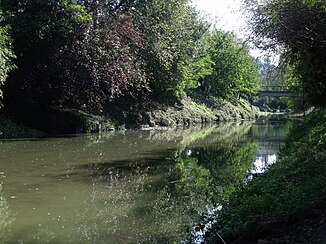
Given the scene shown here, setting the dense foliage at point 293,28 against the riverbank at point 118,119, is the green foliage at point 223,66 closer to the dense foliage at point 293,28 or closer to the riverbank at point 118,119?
the riverbank at point 118,119

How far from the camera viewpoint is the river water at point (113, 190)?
7.27m

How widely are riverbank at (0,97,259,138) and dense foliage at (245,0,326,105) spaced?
14577mm

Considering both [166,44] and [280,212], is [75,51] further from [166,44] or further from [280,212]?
[280,212]

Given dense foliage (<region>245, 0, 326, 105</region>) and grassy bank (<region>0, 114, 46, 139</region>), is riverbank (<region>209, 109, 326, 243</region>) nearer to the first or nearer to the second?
dense foliage (<region>245, 0, 326, 105</region>)

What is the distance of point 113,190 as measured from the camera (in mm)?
10500

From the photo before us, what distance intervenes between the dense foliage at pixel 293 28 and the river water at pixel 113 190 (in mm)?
4410

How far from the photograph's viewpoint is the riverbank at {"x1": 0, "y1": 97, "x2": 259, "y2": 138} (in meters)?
24.2

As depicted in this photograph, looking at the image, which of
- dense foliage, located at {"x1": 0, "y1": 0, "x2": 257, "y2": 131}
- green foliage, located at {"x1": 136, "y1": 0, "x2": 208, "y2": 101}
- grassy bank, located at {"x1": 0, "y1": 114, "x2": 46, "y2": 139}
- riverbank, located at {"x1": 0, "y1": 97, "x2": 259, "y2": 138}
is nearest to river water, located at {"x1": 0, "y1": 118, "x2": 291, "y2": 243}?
grassy bank, located at {"x1": 0, "y1": 114, "x2": 46, "y2": 139}

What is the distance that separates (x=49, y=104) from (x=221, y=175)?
685 inches

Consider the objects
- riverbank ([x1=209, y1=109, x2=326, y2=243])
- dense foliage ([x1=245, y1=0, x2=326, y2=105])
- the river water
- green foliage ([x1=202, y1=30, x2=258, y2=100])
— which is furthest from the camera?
green foliage ([x1=202, y1=30, x2=258, y2=100])

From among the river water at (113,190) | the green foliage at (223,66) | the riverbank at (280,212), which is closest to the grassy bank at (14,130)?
the river water at (113,190)

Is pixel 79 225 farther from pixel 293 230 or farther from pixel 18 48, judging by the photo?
pixel 18 48

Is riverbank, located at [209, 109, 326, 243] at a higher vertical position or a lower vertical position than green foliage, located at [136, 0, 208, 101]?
lower

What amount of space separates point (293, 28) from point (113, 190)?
8.30 metres
